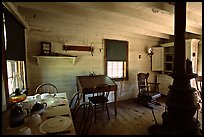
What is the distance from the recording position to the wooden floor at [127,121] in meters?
2.54

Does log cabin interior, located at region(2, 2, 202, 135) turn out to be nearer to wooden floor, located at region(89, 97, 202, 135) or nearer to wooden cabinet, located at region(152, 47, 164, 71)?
wooden cabinet, located at region(152, 47, 164, 71)

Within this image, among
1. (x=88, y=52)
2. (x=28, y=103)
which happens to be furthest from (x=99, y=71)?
(x=28, y=103)

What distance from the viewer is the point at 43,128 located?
1304 mm

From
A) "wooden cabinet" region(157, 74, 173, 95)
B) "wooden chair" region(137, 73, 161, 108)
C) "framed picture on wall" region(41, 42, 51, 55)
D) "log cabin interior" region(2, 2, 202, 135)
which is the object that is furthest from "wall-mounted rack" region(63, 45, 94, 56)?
"wooden cabinet" region(157, 74, 173, 95)

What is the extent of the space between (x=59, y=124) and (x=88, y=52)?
9.07 ft

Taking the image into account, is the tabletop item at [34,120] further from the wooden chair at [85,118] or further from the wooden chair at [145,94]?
the wooden chair at [145,94]

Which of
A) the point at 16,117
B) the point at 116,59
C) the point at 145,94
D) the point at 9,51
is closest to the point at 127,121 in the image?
the point at 145,94

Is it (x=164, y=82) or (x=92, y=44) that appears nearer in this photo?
(x=92, y=44)

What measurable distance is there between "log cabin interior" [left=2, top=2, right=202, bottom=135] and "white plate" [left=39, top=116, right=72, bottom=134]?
2.33 feet

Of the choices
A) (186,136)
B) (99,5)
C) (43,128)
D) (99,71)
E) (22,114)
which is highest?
(99,5)

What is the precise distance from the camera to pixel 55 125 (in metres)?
1.36

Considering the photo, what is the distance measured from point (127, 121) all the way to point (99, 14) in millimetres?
2489

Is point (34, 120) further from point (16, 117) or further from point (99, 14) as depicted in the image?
point (99, 14)

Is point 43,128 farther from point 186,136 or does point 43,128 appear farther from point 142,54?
point 142,54
